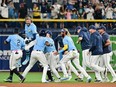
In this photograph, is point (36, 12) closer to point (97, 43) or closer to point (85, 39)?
point (85, 39)

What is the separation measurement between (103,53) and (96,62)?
574mm

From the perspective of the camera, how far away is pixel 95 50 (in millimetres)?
21891

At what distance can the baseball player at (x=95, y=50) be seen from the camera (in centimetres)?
2166

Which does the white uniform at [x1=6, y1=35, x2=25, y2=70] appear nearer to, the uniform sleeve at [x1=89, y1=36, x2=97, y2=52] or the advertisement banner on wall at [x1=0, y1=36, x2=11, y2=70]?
the uniform sleeve at [x1=89, y1=36, x2=97, y2=52]

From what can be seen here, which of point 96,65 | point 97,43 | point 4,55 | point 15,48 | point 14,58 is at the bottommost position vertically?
point 4,55

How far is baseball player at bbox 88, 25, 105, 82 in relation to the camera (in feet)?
71.1

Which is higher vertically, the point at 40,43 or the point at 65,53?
the point at 40,43

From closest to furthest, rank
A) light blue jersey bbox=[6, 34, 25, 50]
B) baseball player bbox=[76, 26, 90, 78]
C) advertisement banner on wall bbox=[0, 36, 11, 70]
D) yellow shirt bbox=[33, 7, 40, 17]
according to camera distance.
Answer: light blue jersey bbox=[6, 34, 25, 50] → baseball player bbox=[76, 26, 90, 78] → advertisement banner on wall bbox=[0, 36, 11, 70] → yellow shirt bbox=[33, 7, 40, 17]

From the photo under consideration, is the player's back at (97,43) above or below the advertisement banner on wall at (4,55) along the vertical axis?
above

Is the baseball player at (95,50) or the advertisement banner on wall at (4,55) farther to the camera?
the advertisement banner on wall at (4,55)

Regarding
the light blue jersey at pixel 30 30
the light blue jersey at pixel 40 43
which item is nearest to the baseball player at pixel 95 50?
the light blue jersey at pixel 40 43

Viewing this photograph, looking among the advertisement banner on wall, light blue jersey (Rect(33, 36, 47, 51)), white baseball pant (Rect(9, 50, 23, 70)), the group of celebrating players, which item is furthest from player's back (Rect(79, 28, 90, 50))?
the advertisement banner on wall

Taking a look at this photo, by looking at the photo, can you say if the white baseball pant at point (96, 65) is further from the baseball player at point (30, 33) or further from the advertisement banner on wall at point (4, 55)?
the advertisement banner on wall at point (4, 55)

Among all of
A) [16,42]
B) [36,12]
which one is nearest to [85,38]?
[16,42]
